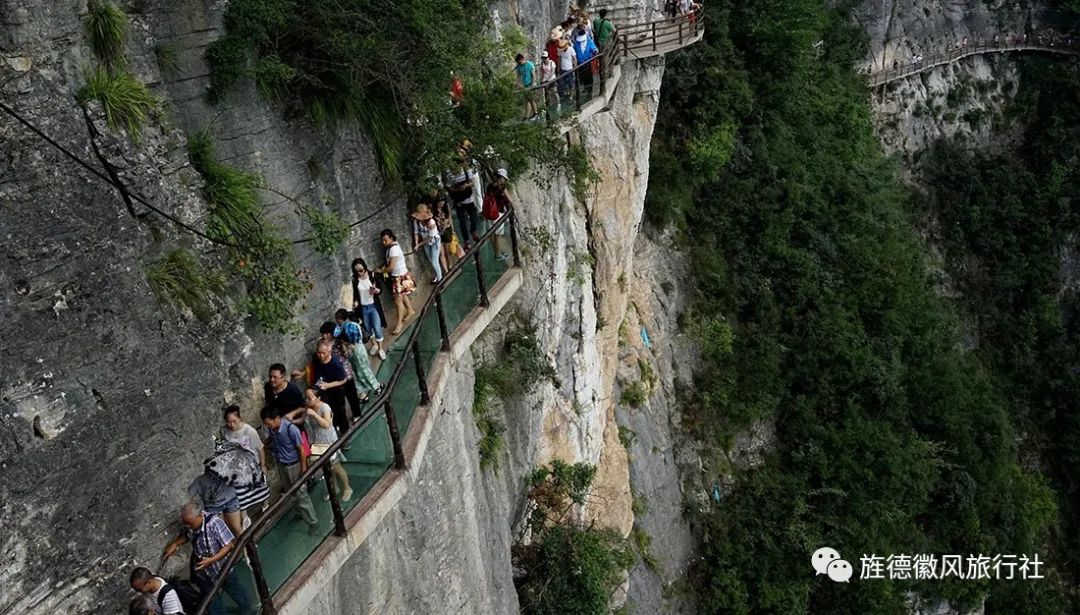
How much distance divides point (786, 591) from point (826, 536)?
1715mm

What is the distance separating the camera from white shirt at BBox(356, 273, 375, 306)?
958 centimetres

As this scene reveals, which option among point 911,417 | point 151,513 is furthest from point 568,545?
point 911,417

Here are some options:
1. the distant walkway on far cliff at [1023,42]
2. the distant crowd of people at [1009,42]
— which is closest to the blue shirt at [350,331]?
the distant walkway on far cliff at [1023,42]

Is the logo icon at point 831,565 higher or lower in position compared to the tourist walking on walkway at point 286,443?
lower

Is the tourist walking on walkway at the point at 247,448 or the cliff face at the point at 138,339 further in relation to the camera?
the tourist walking on walkway at the point at 247,448

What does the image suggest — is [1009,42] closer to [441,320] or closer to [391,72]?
[391,72]

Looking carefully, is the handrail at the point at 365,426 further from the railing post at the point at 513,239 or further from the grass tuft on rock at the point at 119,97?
the grass tuft on rock at the point at 119,97

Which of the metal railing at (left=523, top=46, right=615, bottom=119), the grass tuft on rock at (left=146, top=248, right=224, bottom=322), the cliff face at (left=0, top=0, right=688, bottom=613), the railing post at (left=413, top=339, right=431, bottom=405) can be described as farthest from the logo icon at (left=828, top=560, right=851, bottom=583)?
the grass tuft on rock at (left=146, top=248, right=224, bottom=322)

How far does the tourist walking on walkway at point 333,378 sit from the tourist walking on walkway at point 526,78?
5722 millimetres

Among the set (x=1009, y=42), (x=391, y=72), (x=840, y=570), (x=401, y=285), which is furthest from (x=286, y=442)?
(x=1009, y=42)

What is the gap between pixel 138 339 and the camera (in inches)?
275

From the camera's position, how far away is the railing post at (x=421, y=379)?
8.77 m

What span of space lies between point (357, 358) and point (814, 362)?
15.3m

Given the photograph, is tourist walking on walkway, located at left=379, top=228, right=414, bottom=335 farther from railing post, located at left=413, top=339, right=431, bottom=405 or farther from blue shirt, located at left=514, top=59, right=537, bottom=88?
Answer: blue shirt, located at left=514, top=59, right=537, bottom=88
